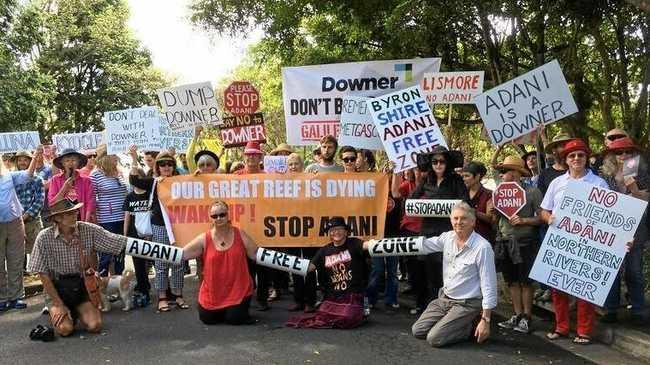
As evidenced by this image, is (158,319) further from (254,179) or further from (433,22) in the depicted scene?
(433,22)

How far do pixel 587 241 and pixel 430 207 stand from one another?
156 centimetres

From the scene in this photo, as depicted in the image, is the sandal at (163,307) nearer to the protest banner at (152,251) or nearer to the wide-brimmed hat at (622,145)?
the protest banner at (152,251)

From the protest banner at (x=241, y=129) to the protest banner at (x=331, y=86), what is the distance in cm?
64

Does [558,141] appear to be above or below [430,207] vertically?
above

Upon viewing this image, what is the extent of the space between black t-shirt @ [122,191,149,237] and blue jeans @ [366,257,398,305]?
283 cm

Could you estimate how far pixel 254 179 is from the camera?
755 cm

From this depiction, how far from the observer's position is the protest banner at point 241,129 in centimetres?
957

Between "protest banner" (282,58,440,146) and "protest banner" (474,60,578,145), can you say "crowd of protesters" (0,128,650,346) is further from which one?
"protest banner" (282,58,440,146)

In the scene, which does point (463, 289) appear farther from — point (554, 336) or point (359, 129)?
point (359, 129)

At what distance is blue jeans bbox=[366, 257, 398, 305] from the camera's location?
24.5 feet

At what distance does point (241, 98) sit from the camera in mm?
9734

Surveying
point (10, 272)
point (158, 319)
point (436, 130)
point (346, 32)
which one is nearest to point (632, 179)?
point (436, 130)

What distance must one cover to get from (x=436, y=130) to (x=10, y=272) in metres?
5.45

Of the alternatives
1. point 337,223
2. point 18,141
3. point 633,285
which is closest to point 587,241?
point 633,285
